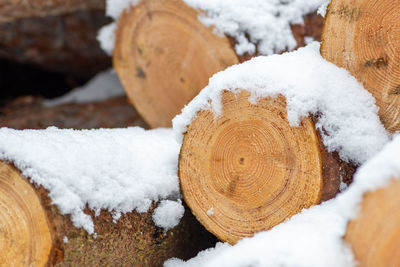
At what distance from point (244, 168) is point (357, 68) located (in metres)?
0.45

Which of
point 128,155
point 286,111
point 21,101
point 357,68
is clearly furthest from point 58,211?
point 21,101

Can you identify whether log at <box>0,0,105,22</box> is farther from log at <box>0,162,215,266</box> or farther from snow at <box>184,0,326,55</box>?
log at <box>0,162,215,266</box>

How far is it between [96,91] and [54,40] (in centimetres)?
43

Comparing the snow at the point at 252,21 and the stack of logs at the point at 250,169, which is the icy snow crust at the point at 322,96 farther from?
the snow at the point at 252,21

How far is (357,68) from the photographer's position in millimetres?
1308

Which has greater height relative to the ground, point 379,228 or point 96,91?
point 379,228

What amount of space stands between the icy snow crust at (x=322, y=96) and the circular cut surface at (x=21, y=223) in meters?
0.58

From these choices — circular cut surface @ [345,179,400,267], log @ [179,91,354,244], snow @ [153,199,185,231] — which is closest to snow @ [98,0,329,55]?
log @ [179,91,354,244]

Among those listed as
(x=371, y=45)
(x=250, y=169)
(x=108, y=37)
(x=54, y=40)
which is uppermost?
(x=371, y=45)

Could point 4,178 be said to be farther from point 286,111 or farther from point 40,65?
point 40,65

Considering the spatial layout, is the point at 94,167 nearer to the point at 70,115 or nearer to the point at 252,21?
the point at 252,21

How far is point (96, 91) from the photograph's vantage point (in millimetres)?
2967

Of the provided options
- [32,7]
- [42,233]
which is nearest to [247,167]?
[42,233]

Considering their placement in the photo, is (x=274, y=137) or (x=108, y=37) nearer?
(x=274, y=137)
